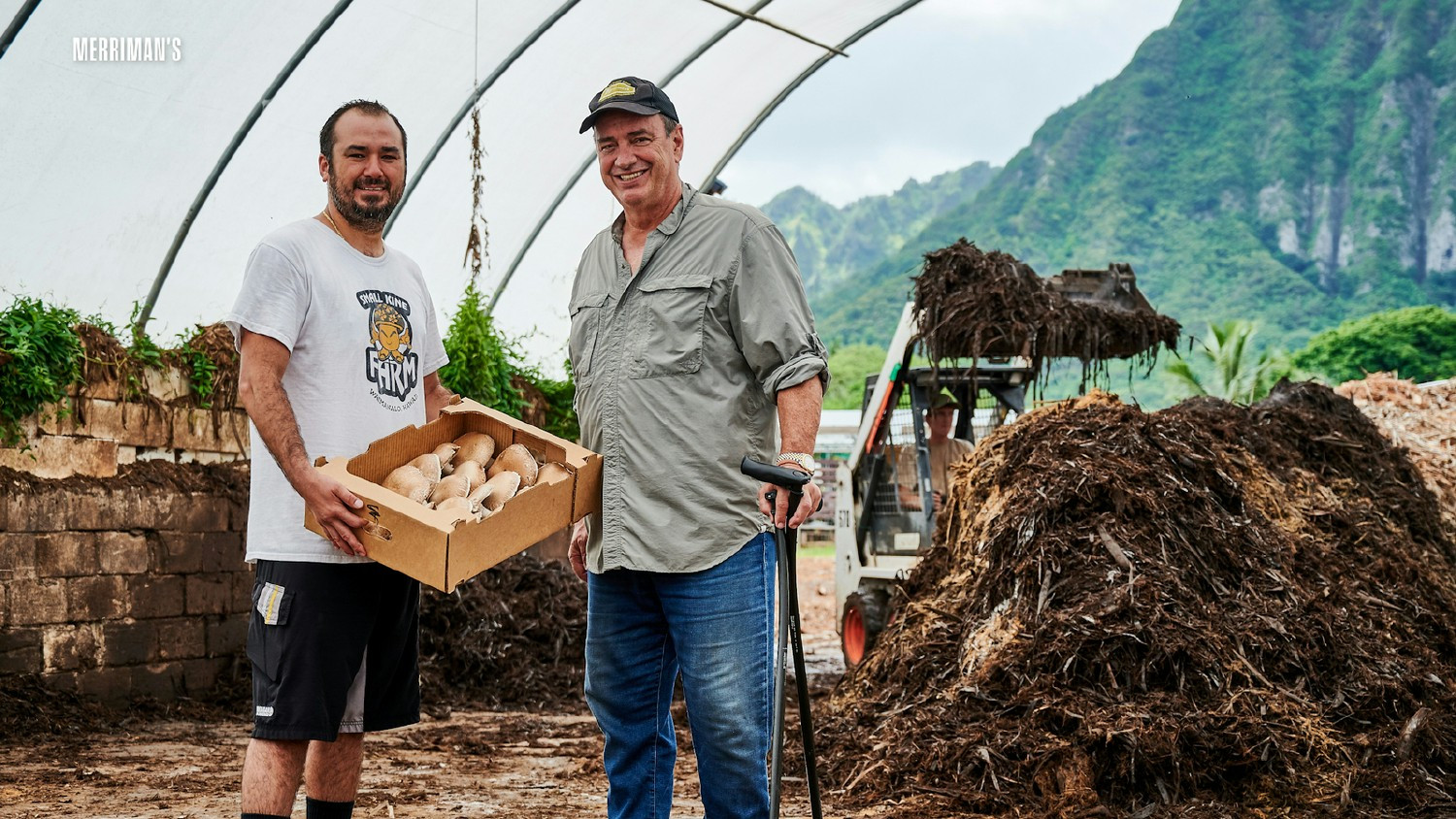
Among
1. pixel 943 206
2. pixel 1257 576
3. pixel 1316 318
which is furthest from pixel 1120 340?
pixel 943 206

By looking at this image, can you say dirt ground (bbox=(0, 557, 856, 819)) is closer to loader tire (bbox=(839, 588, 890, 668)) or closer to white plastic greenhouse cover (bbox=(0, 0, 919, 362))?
loader tire (bbox=(839, 588, 890, 668))

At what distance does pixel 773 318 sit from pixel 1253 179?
326ft

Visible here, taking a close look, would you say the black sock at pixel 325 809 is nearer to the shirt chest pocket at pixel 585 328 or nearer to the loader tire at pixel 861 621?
the shirt chest pocket at pixel 585 328

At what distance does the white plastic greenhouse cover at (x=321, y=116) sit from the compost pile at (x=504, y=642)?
244 centimetres

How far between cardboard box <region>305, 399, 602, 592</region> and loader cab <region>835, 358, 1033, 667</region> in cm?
545

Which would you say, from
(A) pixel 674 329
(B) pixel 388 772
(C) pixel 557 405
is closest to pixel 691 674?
(A) pixel 674 329

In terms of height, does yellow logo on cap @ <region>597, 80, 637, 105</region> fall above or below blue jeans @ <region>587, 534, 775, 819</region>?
above

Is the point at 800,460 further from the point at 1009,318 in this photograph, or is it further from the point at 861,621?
the point at 861,621

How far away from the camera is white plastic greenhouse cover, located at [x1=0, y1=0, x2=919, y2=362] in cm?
661

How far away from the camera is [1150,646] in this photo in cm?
487

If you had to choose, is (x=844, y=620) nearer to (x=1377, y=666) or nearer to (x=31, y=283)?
(x=1377, y=666)

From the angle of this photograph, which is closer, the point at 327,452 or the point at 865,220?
the point at 327,452

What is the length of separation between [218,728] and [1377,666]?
19.1 ft

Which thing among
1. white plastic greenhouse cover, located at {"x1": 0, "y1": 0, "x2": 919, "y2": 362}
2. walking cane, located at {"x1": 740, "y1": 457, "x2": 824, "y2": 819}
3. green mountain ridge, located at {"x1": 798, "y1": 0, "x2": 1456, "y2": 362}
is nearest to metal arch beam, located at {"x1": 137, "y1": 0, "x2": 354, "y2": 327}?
white plastic greenhouse cover, located at {"x1": 0, "y1": 0, "x2": 919, "y2": 362}
